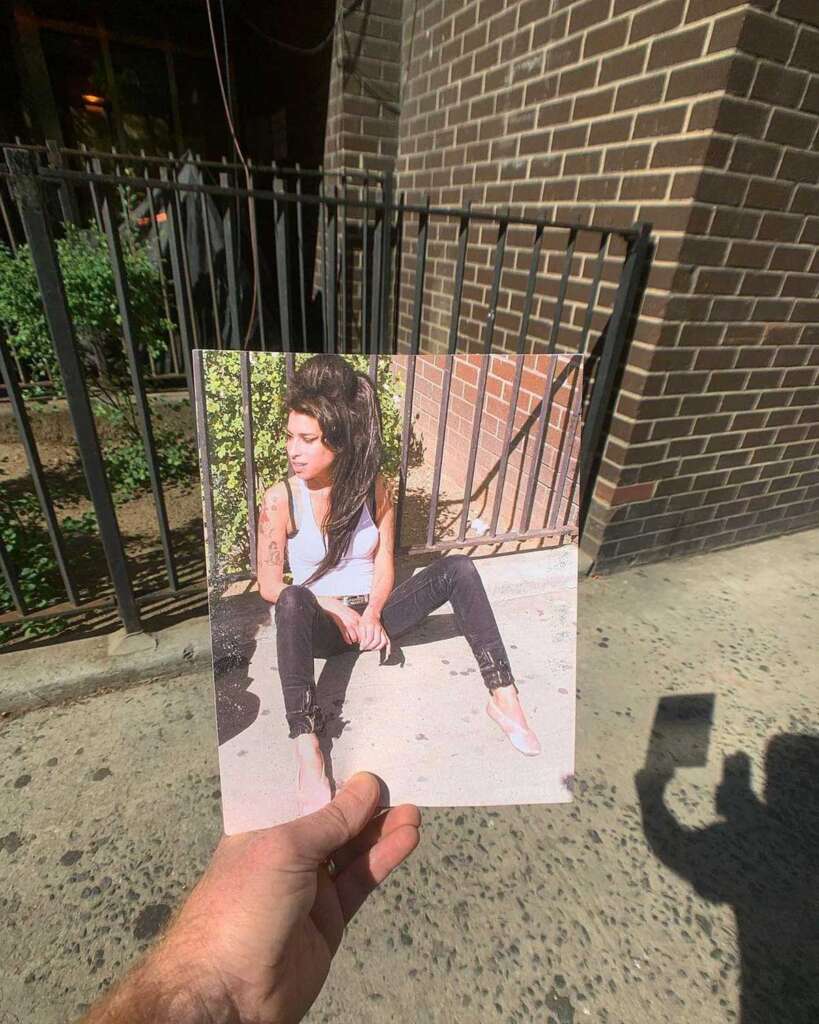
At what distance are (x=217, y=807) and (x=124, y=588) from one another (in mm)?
908

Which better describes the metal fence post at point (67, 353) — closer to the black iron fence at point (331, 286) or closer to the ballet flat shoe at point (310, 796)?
the black iron fence at point (331, 286)

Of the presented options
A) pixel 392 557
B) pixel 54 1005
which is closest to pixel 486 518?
pixel 392 557

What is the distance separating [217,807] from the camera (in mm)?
1622

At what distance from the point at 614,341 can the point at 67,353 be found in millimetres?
2070

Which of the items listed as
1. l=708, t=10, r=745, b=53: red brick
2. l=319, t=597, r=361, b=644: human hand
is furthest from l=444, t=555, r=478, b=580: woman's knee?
l=708, t=10, r=745, b=53: red brick

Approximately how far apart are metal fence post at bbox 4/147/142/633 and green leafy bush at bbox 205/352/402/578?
1.02 m

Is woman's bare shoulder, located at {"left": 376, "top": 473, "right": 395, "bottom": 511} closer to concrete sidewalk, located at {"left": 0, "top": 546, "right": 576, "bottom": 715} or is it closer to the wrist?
the wrist

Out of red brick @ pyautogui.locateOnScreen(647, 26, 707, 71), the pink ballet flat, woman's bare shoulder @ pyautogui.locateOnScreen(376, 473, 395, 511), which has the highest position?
red brick @ pyautogui.locateOnScreen(647, 26, 707, 71)

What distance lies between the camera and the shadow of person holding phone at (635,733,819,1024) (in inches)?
51.2

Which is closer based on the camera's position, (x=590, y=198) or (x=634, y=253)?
(x=634, y=253)

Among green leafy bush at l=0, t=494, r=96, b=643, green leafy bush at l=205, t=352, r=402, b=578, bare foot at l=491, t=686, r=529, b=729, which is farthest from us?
green leafy bush at l=0, t=494, r=96, b=643

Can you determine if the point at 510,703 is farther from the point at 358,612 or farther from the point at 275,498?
the point at 275,498

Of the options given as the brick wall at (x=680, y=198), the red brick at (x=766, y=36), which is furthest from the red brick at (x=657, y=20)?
the red brick at (x=766, y=36)

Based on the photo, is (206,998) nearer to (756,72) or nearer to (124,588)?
(124,588)
